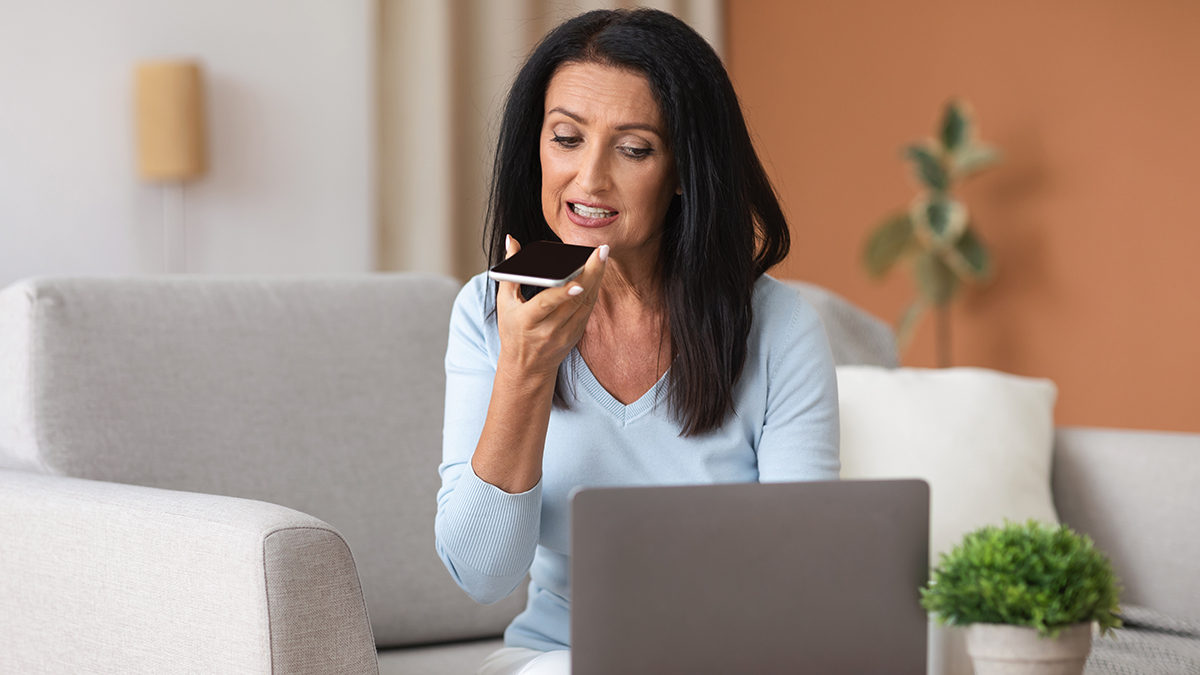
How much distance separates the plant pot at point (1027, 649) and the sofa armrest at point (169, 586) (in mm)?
557

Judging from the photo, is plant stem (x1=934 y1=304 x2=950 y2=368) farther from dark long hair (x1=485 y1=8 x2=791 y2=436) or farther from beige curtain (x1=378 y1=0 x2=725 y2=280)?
dark long hair (x1=485 y1=8 x2=791 y2=436)

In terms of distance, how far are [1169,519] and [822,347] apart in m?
0.81

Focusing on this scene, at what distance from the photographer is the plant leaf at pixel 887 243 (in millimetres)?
3250

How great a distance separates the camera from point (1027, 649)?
2.12 ft

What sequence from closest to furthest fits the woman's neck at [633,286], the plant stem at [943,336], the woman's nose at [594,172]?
1. the woman's nose at [594,172]
2. the woman's neck at [633,286]
3. the plant stem at [943,336]

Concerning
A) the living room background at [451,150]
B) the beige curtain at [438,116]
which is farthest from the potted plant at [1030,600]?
the beige curtain at [438,116]

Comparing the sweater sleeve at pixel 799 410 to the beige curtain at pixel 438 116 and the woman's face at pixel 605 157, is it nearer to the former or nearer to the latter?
the woman's face at pixel 605 157

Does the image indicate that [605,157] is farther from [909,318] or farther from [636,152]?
[909,318]

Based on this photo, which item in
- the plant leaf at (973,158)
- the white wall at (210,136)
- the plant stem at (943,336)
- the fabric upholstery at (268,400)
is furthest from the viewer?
the plant stem at (943,336)

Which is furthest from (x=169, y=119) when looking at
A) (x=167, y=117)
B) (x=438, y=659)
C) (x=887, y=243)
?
(x=887, y=243)

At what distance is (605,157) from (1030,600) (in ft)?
1.97

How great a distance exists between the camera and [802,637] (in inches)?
28.2

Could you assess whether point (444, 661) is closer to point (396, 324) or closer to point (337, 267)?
point (396, 324)

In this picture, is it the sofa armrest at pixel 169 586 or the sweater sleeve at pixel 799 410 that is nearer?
the sofa armrest at pixel 169 586
